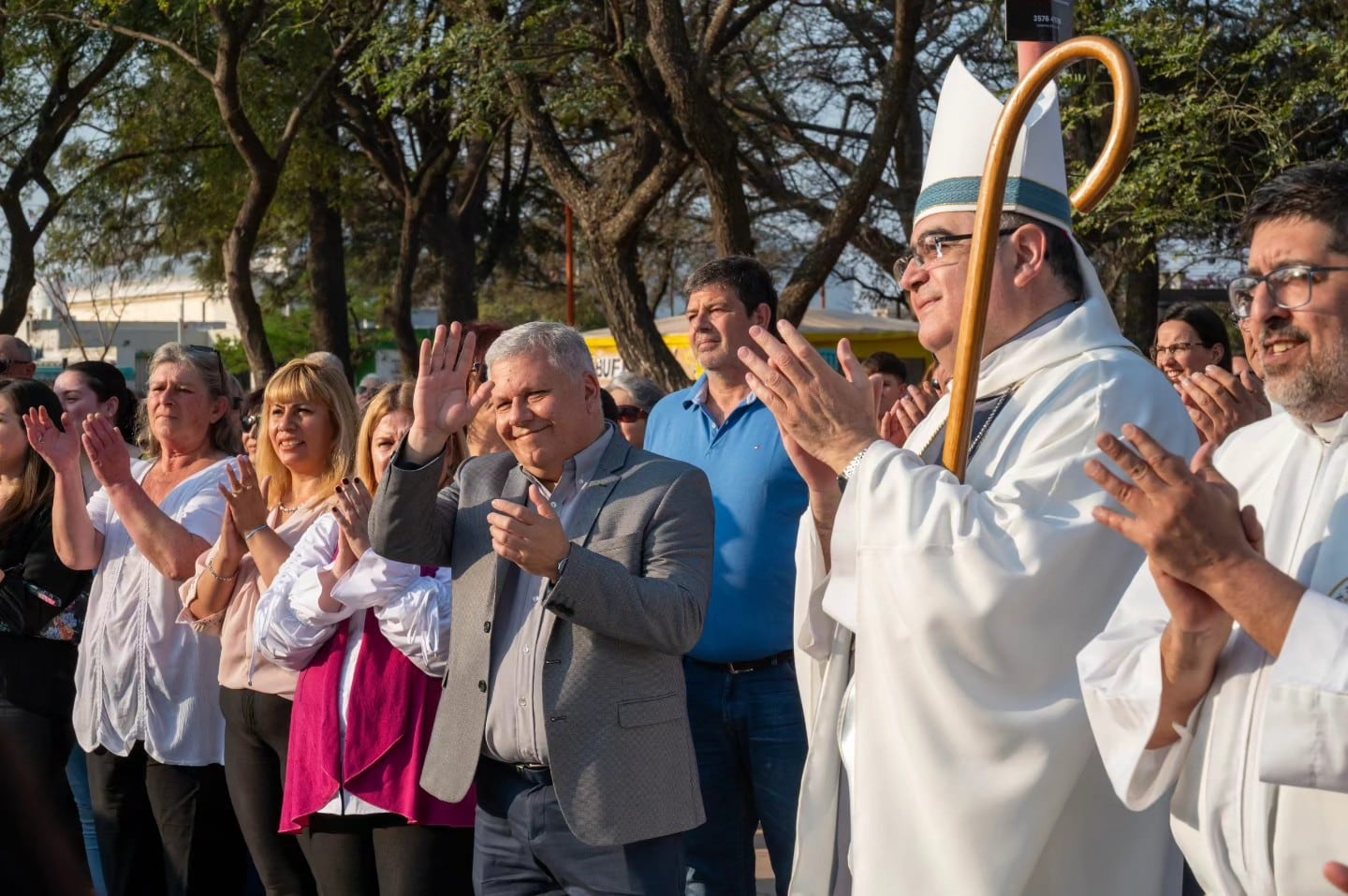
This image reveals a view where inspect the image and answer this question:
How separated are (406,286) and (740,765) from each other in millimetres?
14915

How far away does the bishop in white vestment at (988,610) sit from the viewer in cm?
285

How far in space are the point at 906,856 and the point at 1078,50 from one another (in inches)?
57.7

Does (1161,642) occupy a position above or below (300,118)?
below

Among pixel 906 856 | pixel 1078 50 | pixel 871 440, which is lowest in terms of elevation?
pixel 906 856

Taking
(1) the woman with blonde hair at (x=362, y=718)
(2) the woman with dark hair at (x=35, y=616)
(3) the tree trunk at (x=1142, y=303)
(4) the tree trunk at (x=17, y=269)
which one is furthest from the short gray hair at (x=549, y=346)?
(4) the tree trunk at (x=17, y=269)

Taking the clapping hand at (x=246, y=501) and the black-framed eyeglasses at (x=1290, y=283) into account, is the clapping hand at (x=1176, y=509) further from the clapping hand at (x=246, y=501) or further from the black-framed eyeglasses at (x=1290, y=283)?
the clapping hand at (x=246, y=501)

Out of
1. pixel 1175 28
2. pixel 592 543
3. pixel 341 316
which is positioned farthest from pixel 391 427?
pixel 341 316

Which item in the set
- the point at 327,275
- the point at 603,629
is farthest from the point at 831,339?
the point at 603,629

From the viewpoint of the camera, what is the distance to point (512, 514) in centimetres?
364

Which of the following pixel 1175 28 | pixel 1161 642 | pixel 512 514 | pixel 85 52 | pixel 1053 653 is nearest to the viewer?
pixel 1161 642

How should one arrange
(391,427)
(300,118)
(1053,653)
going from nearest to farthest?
(1053,653), (391,427), (300,118)

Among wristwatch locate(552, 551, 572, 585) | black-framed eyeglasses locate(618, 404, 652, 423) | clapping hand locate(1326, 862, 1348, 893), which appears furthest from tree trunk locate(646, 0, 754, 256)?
clapping hand locate(1326, 862, 1348, 893)

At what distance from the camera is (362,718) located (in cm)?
447

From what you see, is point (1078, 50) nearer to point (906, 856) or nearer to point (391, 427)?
point (906, 856)
